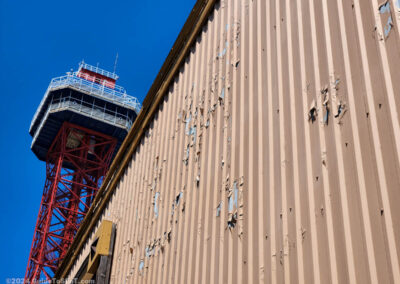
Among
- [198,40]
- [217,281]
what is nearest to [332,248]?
[217,281]

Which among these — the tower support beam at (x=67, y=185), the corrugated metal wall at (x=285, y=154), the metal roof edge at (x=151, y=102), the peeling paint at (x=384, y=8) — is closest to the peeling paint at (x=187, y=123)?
the corrugated metal wall at (x=285, y=154)

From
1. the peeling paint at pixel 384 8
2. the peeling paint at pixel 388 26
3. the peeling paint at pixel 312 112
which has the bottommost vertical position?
the peeling paint at pixel 312 112

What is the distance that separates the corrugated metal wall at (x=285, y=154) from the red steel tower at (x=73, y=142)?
35297 millimetres

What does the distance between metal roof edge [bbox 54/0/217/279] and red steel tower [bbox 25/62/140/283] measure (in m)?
29.4

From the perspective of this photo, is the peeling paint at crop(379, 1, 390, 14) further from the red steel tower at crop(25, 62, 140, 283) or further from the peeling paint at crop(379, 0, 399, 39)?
the red steel tower at crop(25, 62, 140, 283)

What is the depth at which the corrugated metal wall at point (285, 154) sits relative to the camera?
291 cm

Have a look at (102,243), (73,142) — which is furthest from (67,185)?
(102,243)

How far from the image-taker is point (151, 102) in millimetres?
8508

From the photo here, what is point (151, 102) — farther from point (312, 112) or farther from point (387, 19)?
point (387, 19)

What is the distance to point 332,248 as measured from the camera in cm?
301

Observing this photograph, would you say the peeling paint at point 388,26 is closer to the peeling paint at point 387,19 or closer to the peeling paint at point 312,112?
the peeling paint at point 387,19

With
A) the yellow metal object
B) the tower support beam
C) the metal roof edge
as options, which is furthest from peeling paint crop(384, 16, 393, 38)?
the tower support beam

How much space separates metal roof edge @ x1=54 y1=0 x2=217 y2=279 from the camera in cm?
711

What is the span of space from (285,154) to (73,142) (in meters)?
40.4
